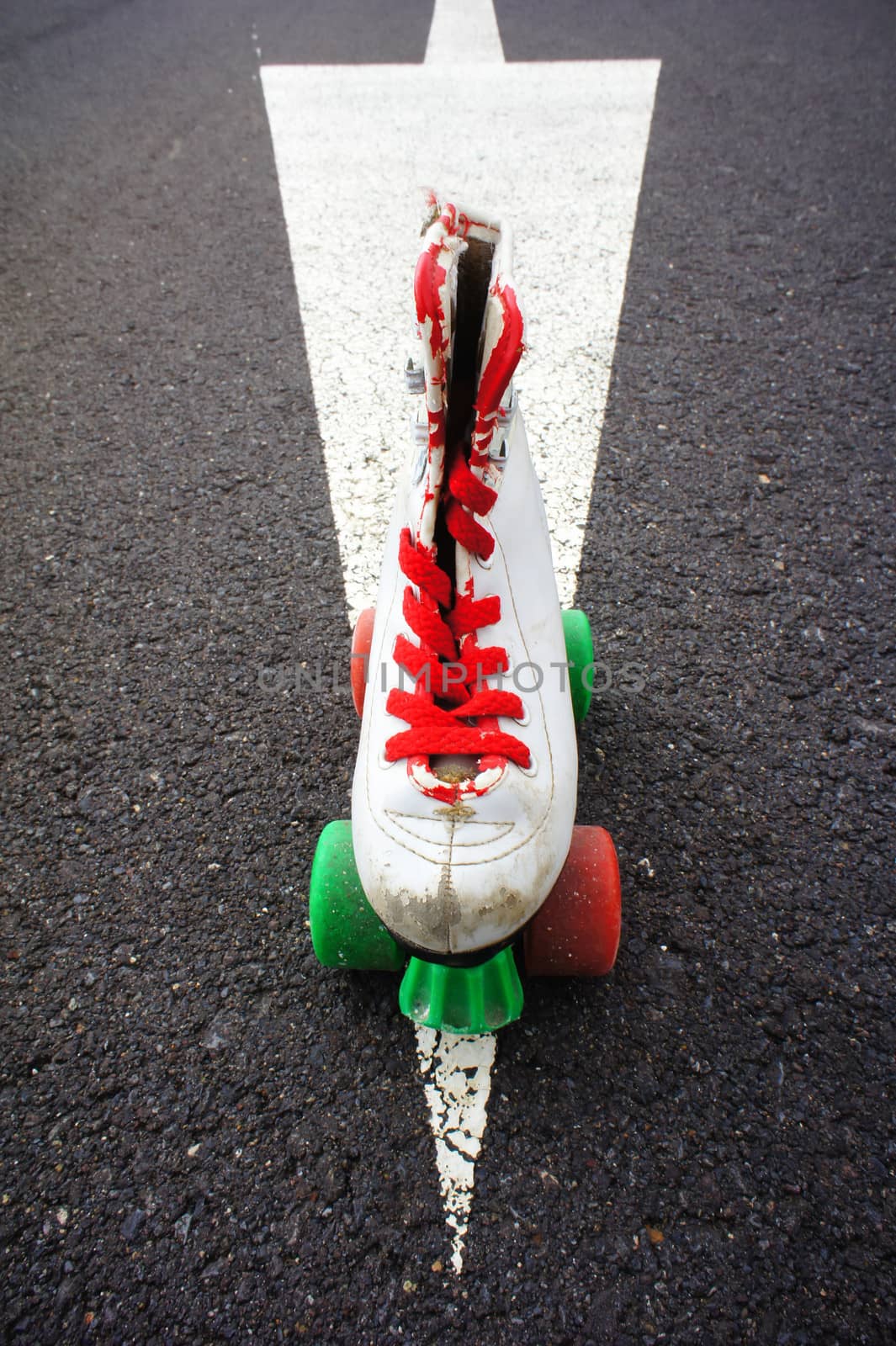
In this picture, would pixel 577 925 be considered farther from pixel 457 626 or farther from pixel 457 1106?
pixel 457 626

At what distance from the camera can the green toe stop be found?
1.79 m

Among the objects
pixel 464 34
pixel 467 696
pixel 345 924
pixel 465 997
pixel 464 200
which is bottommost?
pixel 465 997

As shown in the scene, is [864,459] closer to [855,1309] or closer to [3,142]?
[855,1309]

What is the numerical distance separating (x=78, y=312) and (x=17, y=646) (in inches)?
76.8

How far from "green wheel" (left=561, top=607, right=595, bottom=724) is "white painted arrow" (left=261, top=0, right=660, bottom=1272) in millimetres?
426

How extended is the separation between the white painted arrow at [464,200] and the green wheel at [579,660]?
0.43 m

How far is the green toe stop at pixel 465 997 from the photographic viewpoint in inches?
70.3

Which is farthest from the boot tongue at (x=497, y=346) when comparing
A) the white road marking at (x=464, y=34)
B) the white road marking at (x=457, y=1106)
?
the white road marking at (x=464, y=34)

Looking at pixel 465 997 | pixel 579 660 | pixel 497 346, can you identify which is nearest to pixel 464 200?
pixel 497 346

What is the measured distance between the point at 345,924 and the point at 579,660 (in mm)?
895

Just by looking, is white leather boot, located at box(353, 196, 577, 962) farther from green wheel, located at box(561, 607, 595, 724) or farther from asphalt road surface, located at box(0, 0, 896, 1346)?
asphalt road surface, located at box(0, 0, 896, 1346)

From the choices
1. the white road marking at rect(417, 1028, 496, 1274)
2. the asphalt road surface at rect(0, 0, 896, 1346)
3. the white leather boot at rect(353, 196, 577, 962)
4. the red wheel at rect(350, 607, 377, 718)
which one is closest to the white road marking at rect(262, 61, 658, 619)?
the asphalt road surface at rect(0, 0, 896, 1346)

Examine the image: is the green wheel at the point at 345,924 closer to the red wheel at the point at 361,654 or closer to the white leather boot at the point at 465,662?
the white leather boot at the point at 465,662

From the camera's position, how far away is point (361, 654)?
7.33 feet
